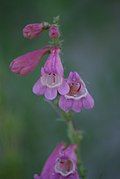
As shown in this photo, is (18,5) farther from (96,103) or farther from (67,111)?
(67,111)

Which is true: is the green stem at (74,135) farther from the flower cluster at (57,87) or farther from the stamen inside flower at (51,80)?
the stamen inside flower at (51,80)

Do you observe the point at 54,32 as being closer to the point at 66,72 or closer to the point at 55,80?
the point at 55,80

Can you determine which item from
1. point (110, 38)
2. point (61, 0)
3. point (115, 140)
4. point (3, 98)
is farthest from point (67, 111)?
point (110, 38)

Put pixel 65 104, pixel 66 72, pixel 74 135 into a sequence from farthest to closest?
pixel 66 72, pixel 74 135, pixel 65 104

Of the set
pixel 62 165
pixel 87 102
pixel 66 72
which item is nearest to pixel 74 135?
pixel 62 165

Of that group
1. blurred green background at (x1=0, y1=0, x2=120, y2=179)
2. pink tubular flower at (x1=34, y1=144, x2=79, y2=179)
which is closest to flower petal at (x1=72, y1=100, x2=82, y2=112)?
pink tubular flower at (x1=34, y1=144, x2=79, y2=179)

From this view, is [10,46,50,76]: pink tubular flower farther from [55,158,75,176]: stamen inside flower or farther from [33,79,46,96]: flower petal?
[55,158,75,176]: stamen inside flower

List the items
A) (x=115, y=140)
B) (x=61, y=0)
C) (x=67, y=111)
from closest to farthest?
(x=67, y=111)
(x=115, y=140)
(x=61, y=0)
